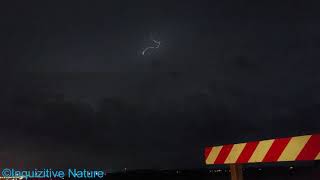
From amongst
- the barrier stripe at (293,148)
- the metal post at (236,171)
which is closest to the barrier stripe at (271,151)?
the barrier stripe at (293,148)

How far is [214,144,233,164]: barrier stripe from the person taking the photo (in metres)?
4.88

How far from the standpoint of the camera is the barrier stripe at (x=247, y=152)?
4.54 meters

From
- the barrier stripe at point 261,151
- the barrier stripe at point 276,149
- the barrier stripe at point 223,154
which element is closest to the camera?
the barrier stripe at point 276,149

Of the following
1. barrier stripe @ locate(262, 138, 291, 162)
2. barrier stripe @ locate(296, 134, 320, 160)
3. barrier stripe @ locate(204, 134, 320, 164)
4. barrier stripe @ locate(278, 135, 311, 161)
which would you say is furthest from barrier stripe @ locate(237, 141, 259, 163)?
barrier stripe @ locate(296, 134, 320, 160)

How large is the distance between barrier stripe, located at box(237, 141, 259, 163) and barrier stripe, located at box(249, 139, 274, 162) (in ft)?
0.12

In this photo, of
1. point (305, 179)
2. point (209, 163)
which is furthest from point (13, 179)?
point (209, 163)

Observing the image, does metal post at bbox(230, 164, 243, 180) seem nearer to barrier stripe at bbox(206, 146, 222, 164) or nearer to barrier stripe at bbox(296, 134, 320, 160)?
barrier stripe at bbox(206, 146, 222, 164)

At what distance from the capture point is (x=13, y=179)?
31.5 m

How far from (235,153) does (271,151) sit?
51 cm

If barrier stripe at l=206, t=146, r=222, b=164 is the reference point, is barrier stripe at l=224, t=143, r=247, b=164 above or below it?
below

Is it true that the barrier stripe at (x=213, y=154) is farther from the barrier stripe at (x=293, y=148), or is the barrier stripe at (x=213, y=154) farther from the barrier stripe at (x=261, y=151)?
the barrier stripe at (x=293, y=148)

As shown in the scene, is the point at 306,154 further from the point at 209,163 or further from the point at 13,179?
the point at 13,179

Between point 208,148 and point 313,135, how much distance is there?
1469mm

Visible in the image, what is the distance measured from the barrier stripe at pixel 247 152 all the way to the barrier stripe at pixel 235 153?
42 mm
